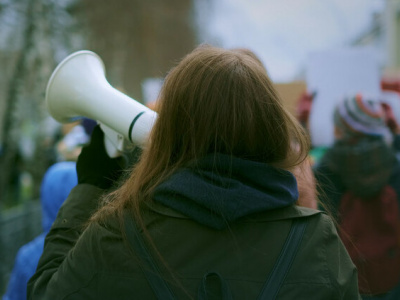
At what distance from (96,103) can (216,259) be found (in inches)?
34.0

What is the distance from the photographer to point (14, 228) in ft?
17.2

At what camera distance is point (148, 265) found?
3.88ft

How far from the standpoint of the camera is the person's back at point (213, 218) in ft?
3.84

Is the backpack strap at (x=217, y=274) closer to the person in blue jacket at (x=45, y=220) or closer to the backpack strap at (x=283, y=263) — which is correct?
the backpack strap at (x=283, y=263)

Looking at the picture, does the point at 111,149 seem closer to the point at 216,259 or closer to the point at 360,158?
the point at 216,259

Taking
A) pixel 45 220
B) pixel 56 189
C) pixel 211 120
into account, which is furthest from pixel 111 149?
pixel 45 220

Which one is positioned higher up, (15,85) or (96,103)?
(96,103)

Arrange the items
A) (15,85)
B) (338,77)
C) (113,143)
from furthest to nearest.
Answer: (15,85) < (338,77) < (113,143)

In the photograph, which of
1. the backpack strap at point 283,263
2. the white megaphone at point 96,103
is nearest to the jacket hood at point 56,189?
the white megaphone at point 96,103

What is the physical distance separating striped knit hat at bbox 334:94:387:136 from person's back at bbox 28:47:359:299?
1.48m

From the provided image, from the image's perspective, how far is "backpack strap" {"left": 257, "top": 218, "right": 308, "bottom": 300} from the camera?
1154 millimetres

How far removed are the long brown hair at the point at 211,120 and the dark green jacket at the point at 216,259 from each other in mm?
77

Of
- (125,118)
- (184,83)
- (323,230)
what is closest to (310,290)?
(323,230)

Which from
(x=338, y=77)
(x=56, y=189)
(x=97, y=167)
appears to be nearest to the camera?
(x=97, y=167)
